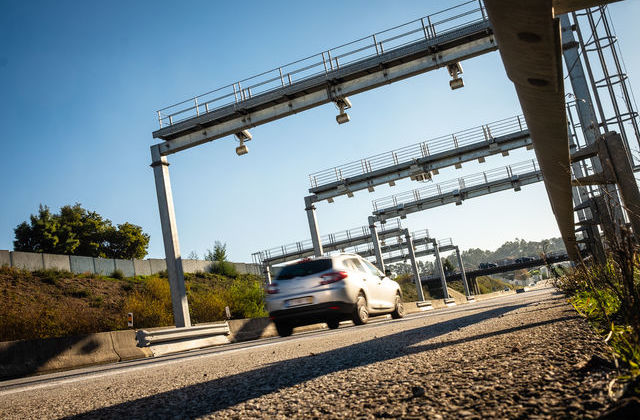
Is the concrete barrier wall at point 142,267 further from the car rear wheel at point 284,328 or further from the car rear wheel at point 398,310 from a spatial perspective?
the car rear wheel at point 284,328

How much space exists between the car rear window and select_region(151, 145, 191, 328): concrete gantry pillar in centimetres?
698

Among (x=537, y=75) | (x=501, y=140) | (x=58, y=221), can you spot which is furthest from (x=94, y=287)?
(x=537, y=75)

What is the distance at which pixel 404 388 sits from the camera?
2.35 meters

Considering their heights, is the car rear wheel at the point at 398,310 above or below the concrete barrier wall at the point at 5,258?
below

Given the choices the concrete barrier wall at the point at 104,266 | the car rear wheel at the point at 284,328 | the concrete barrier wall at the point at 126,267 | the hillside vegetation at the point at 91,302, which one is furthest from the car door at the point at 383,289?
the concrete barrier wall at the point at 126,267

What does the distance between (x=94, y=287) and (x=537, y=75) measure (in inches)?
1440

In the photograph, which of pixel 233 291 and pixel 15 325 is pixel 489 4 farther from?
pixel 233 291

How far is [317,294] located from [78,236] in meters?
45.4

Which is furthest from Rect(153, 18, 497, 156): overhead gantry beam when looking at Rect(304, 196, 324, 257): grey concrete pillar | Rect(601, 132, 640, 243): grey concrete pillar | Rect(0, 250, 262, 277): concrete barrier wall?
Rect(0, 250, 262, 277): concrete barrier wall

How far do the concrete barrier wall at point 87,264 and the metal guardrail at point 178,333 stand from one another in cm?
2506

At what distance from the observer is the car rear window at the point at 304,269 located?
989cm

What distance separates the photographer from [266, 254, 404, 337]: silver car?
380 inches

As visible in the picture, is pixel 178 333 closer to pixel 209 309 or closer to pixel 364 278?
pixel 364 278

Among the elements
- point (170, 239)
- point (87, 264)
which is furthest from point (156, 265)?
point (170, 239)
